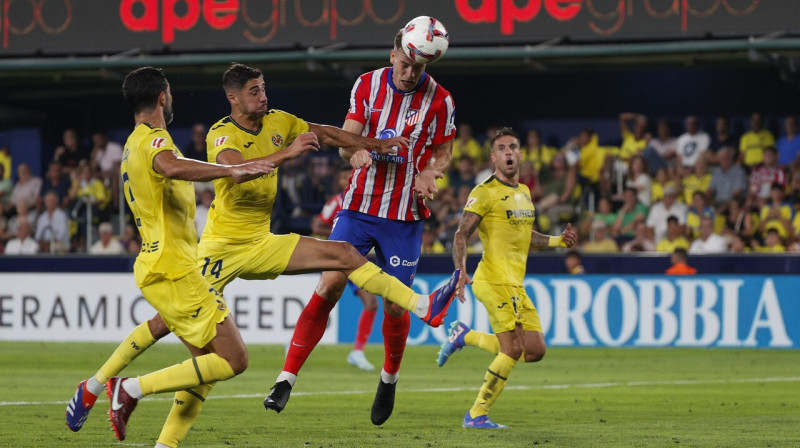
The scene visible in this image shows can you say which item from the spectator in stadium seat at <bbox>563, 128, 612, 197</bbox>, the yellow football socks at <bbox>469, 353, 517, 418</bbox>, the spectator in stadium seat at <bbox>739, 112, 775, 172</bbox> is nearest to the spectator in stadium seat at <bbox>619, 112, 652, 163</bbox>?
the spectator in stadium seat at <bbox>563, 128, 612, 197</bbox>

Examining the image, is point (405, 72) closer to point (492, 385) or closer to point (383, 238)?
point (383, 238)

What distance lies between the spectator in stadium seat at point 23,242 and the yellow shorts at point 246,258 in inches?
536

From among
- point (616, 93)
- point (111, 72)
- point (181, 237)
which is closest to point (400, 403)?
point (181, 237)

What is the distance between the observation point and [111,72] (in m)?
21.1

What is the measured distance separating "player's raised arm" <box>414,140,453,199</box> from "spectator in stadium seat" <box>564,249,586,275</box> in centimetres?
905

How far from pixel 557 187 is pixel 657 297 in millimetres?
3644

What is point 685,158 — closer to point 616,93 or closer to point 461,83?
point 616,93

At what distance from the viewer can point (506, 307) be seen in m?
10.3

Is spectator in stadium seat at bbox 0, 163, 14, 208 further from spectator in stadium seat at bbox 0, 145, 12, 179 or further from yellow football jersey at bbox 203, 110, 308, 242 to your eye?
yellow football jersey at bbox 203, 110, 308, 242

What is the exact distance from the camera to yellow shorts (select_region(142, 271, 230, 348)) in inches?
280

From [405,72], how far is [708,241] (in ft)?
35.3

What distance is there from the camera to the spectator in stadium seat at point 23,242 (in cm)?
2125

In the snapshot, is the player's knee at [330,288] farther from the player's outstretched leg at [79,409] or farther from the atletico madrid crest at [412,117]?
the player's outstretched leg at [79,409]

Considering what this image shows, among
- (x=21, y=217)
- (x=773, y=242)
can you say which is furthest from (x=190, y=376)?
(x=21, y=217)
